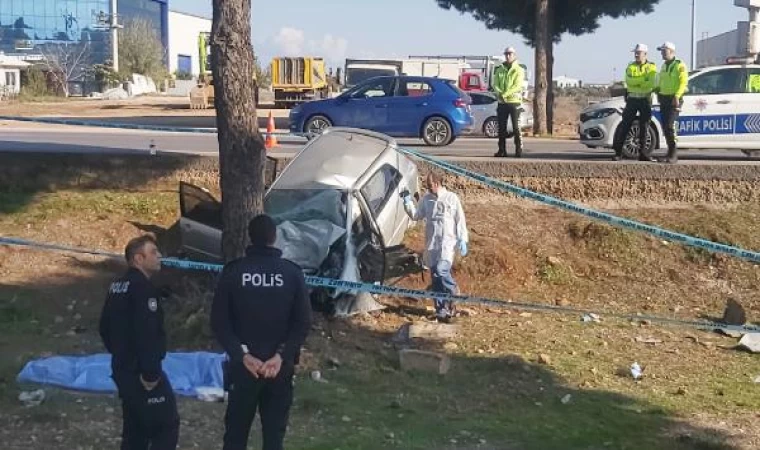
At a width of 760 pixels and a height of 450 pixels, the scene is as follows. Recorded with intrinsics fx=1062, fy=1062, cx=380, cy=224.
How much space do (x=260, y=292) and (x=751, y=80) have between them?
1354 centimetres

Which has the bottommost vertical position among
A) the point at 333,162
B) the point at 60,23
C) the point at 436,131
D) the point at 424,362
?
the point at 424,362

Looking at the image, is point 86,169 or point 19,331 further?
point 86,169

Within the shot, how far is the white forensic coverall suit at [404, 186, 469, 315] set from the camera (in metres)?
10.7

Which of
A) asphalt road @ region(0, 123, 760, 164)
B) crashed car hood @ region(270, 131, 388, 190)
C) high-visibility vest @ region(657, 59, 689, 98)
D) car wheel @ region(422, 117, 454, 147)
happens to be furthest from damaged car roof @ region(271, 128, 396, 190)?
car wheel @ region(422, 117, 454, 147)

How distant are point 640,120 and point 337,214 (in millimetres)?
6558

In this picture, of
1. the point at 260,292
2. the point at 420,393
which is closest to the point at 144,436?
the point at 260,292

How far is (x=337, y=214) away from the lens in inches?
429

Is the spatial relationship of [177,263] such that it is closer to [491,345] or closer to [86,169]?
[491,345]

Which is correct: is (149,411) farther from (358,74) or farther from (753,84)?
(358,74)

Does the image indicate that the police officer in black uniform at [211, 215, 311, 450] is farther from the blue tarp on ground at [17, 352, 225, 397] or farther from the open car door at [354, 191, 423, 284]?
the open car door at [354, 191, 423, 284]

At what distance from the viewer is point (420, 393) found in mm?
8523

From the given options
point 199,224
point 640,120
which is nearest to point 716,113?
point 640,120

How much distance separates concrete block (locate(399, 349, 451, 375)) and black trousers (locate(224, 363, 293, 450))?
329cm

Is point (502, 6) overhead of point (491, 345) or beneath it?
overhead
